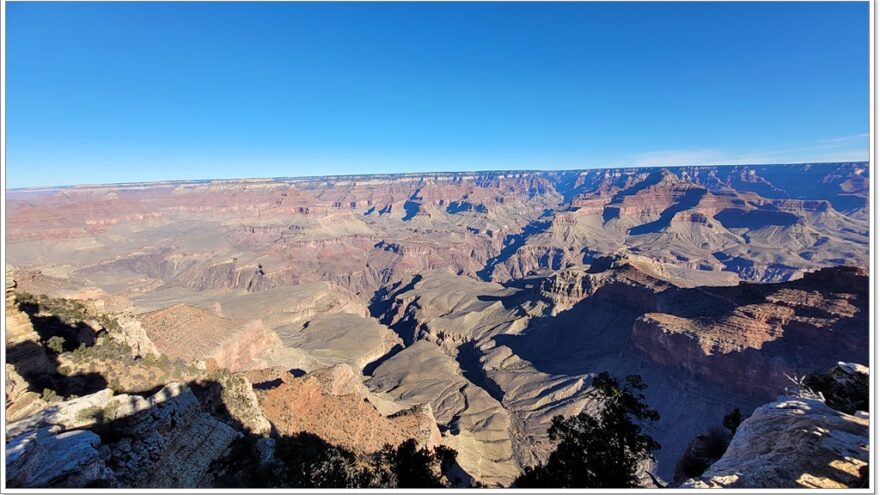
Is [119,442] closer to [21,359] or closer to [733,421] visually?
[21,359]

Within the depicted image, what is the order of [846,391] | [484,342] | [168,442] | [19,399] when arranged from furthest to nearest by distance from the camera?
1. [484,342]
2. [846,391]
3. [19,399]
4. [168,442]

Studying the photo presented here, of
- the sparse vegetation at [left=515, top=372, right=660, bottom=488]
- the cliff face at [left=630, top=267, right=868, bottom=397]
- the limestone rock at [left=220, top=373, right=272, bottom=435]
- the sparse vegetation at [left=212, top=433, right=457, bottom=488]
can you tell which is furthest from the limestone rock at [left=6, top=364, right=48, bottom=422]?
the cliff face at [left=630, top=267, right=868, bottom=397]

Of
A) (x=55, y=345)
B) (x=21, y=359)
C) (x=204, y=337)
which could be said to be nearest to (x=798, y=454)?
(x=21, y=359)

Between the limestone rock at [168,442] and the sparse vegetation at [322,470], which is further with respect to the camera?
the sparse vegetation at [322,470]

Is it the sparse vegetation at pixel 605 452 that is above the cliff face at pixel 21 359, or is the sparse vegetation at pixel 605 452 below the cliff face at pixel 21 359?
below

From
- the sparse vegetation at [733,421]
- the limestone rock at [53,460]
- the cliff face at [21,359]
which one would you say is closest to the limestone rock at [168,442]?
the limestone rock at [53,460]

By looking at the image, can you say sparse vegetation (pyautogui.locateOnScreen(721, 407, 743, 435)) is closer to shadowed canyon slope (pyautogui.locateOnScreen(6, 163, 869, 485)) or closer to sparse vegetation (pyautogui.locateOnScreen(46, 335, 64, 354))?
shadowed canyon slope (pyautogui.locateOnScreen(6, 163, 869, 485))

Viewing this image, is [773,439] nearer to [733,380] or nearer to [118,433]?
[118,433]

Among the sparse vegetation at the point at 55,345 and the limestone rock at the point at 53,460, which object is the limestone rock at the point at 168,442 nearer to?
the limestone rock at the point at 53,460

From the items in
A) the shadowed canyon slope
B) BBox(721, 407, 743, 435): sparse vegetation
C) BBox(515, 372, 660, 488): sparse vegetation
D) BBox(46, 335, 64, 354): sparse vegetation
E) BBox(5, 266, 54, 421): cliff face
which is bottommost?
the shadowed canyon slope
